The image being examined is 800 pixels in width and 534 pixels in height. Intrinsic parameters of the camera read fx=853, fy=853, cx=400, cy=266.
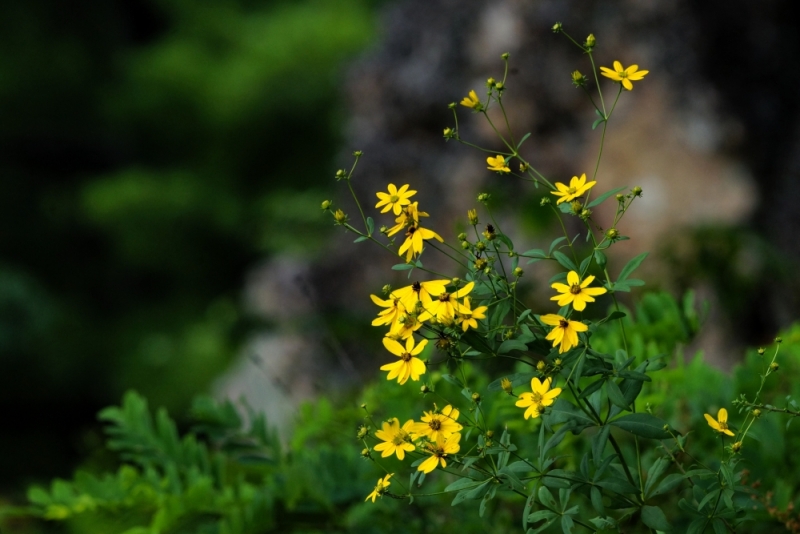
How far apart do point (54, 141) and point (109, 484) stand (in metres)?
5.97

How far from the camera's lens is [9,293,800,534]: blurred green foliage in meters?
1.11

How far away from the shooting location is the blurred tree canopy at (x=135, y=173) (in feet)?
19.5

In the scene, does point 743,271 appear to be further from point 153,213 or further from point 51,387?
point 51,387

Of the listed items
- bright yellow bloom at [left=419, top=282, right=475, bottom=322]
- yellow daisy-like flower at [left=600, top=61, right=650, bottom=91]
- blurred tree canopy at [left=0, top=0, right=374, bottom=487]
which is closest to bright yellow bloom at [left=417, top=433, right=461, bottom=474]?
bright yellow bloom at [left=419, top=282, right=475, bottom=322]

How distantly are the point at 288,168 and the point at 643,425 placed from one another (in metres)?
5.98

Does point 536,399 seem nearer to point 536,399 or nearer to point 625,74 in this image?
point 536,399

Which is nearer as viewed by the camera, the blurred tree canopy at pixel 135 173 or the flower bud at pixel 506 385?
the flower bud at pixel 506 385

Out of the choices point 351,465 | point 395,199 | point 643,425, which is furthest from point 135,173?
point 643,425

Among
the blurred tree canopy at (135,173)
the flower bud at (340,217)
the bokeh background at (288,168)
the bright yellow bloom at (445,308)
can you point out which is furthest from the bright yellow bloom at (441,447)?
the blurred tree canopy at (135,173)

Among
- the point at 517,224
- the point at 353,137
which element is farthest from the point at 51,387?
the point at 517,224

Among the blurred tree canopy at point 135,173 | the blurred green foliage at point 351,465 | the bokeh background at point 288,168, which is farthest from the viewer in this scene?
the blurred tree canopy at point 135,173

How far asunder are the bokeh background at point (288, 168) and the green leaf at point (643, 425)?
29.7 inches

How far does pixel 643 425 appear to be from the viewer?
0.78 metres

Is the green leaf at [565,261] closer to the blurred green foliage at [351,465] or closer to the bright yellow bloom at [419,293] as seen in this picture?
the bright yellow bloom at [419,293]
